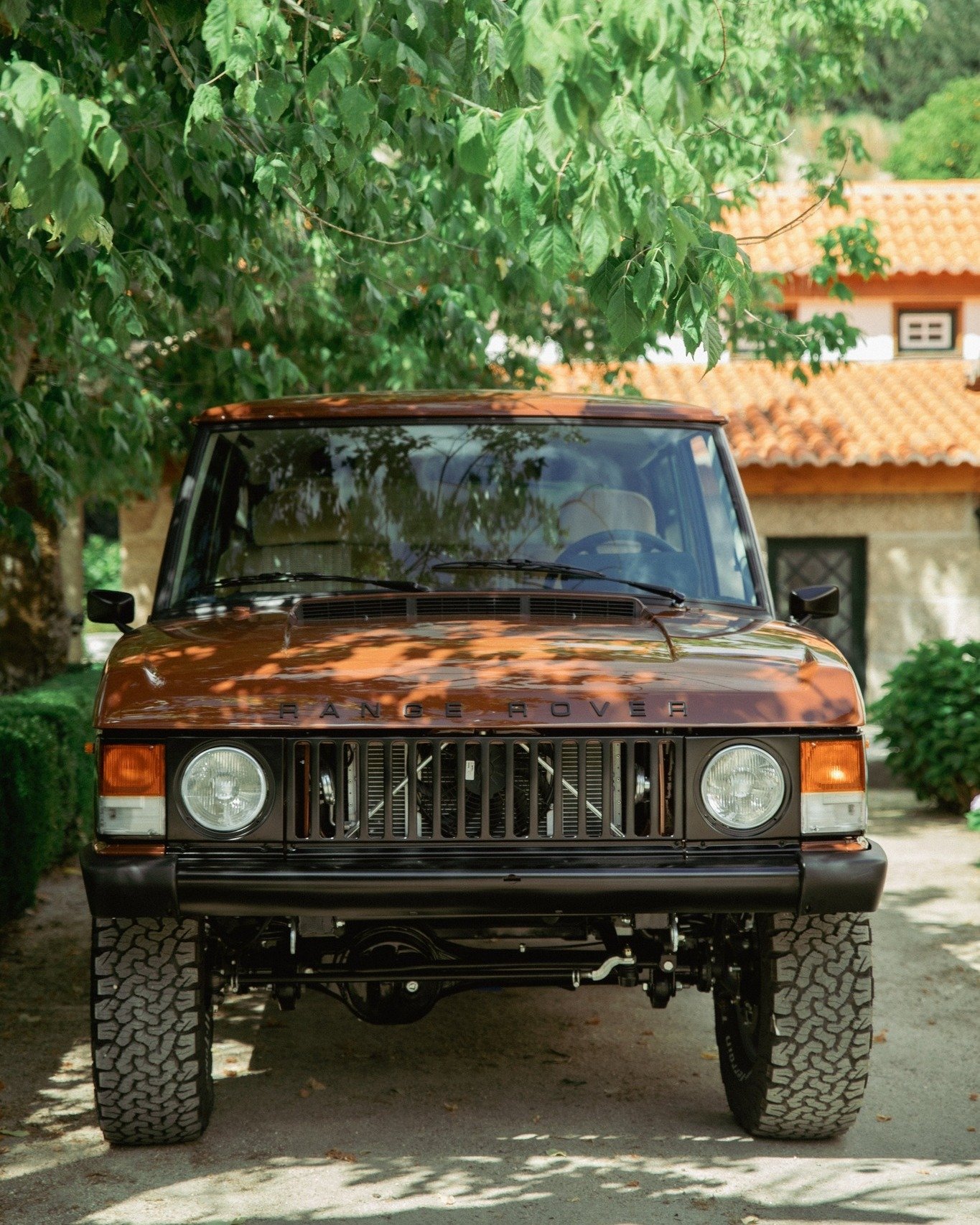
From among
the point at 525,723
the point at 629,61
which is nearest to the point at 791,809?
the point at 525,723

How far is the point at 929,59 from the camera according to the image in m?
44.1

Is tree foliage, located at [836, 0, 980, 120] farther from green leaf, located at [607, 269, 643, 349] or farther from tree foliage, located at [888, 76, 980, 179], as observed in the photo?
green leaf, located at [607, 269, 643, 349]

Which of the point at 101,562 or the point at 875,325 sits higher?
the point at 875,325

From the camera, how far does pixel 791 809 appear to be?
396cm

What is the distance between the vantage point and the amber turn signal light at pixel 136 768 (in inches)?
154

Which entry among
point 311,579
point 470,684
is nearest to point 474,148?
point 470,684

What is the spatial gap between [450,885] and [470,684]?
1.69 feet

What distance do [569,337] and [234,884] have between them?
8.81 m

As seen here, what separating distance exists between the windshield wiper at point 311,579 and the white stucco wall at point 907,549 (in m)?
10.5

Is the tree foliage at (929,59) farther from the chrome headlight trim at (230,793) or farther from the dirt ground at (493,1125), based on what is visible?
the chrome headlight trim at (230,793)

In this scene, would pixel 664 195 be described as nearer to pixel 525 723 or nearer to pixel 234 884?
pixel 525 723

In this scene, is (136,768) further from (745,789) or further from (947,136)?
(947,136)

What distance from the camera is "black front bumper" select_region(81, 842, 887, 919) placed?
12.6 ft

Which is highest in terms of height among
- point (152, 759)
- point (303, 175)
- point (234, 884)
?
point (303, 175)
